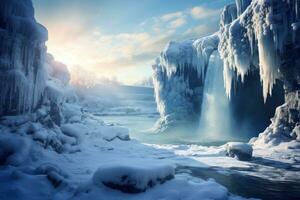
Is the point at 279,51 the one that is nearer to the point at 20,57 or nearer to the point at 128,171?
the point at 128,171

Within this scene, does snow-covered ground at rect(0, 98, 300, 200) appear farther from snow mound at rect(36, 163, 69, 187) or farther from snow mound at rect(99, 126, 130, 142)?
snow mound at rect(99, 126, 130, 142)

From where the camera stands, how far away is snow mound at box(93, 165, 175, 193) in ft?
27.2

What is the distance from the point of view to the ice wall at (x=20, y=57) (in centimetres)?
1304

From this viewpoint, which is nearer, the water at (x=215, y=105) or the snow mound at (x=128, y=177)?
the snow mound at (x=128, y=177)

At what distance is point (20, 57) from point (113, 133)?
26.7 feet

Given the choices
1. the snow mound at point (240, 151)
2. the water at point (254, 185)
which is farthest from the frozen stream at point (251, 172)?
the snow mound at point (240, 151)

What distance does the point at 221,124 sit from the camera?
1220 inches

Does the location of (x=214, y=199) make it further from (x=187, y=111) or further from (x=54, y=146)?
(x=187, y=111)

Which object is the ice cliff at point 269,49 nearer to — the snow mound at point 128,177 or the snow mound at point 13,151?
the snow mound at point 128,177

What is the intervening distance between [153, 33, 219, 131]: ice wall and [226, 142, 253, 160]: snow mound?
19.0 m

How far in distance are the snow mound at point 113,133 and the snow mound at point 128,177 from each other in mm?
10158

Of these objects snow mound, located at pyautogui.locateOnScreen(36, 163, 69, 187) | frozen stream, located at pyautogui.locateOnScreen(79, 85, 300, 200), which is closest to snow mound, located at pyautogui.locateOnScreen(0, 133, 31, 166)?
snow mound, located at pyautogui.locateOnScreen(36, 163, 69, 187)

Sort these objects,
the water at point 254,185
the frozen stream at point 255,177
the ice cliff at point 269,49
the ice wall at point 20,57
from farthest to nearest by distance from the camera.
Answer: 1. the ice cliff at point 269,49
2. the ice wall at point 20,57
3. the frozen stream at point 255,177
4. the water at point 254,185

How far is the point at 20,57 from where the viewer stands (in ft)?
46.2
